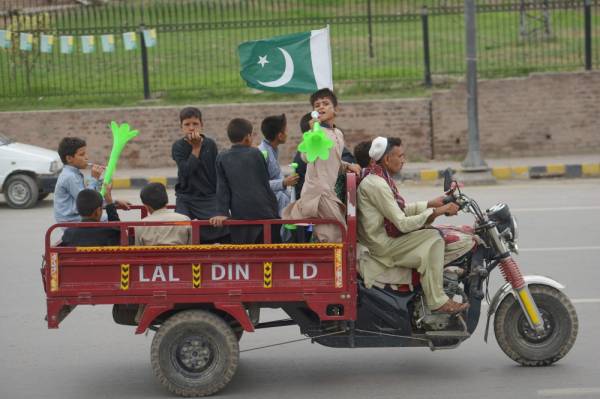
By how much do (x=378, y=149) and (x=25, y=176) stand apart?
30.9 feet

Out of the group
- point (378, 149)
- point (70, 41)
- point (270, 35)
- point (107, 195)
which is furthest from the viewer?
point (270, 35)

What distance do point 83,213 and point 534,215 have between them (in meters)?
7.47

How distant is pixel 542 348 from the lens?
7199 millimetres

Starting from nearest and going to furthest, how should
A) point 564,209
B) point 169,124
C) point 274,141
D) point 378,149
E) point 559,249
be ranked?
point 378,149, point 274,141, point 559,249, point 564,209, point 169,124

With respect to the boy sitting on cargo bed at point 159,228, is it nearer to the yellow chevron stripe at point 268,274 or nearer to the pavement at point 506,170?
the yellow chevron stripe at point 268,274

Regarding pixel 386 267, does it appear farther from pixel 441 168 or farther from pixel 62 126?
pixel 62 126

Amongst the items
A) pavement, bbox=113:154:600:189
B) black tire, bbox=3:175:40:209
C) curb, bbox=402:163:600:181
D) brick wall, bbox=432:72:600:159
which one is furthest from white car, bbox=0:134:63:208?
brick wall, bbox=432:72:600:159

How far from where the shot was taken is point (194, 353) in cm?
688

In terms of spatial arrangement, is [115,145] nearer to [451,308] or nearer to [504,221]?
[451,308]

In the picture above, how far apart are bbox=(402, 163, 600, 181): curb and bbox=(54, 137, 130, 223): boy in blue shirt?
9.87m

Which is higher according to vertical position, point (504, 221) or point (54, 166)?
point (54, 166)

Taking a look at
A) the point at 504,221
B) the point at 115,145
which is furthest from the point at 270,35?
the point at 504,221

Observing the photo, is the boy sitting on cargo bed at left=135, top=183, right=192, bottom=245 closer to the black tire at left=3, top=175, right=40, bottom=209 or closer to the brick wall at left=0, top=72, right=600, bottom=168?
the black tire at left=3, top=175, right=40, bottom=209

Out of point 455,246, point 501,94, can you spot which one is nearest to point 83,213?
point 455,246
